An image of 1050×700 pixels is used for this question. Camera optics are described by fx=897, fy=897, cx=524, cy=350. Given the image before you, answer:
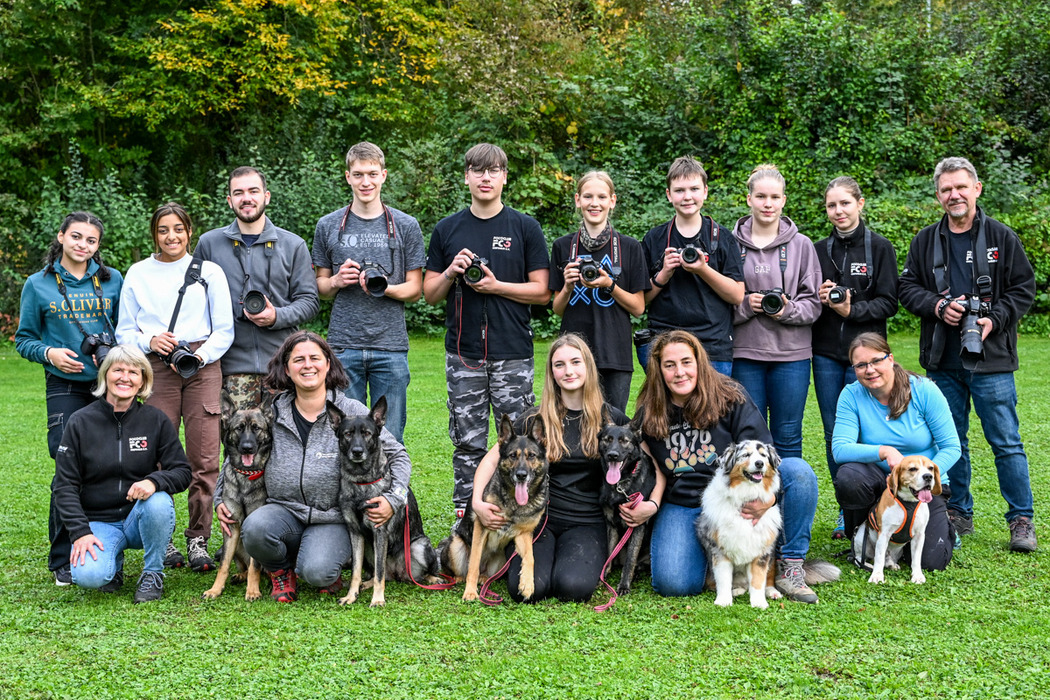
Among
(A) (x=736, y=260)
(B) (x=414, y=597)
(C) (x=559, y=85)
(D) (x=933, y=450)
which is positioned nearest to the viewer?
(B) (x=414, y=597)

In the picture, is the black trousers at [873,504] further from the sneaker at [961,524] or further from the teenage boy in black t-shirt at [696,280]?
the teenage boy in black t-shirt at [696,280]

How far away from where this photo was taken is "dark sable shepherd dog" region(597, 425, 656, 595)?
4320 millimetres

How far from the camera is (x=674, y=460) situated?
4492 millimetres

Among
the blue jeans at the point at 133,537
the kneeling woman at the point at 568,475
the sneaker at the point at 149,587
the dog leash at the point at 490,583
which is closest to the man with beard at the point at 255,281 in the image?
the blue jeans at the point at 133,537

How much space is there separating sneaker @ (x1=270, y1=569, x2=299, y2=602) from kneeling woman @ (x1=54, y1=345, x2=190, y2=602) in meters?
0.55

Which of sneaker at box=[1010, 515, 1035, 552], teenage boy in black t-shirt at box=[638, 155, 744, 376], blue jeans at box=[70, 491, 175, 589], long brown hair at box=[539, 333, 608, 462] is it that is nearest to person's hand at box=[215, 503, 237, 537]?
blue jeans at box=[70, 491, 175, 589]

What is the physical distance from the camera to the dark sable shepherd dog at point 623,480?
14.2 feet

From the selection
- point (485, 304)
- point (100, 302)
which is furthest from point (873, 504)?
point (100, 302)

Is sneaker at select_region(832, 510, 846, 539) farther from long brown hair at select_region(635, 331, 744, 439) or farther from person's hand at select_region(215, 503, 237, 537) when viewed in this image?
person's hand at select_region(215, 503, 237, 537)

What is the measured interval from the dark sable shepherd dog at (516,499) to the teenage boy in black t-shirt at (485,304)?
56 cm

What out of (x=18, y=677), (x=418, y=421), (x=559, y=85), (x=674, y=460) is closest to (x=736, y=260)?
(x=674, y=460)

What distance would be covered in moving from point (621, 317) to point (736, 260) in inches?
27.9

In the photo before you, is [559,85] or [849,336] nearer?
[849,336]

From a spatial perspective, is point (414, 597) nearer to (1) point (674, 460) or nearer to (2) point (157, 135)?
(1) point (674, 460)
